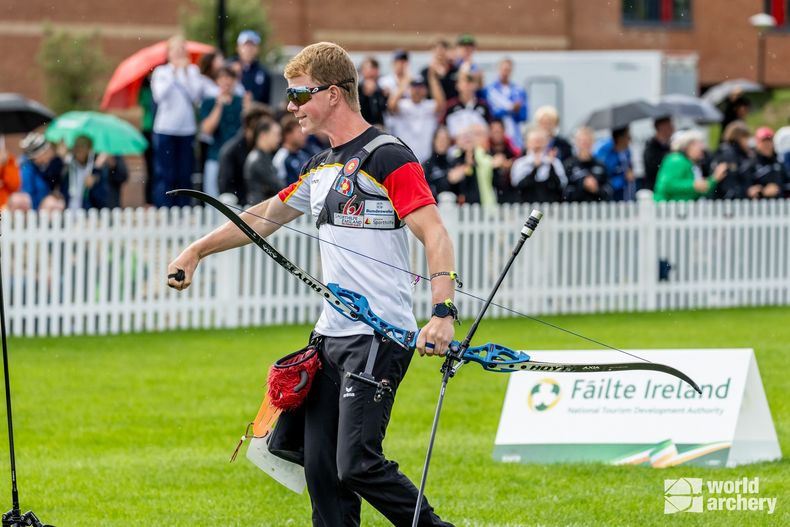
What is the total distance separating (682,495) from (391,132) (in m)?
10.9

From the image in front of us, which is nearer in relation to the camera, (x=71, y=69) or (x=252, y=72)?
(x=252, y=72)

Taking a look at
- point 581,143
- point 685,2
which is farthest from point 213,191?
point 685,2

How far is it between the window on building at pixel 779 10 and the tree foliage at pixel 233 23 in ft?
63.5

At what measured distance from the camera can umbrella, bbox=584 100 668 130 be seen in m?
22.5

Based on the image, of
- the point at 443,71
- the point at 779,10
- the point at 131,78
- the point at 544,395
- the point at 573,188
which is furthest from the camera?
the point at 779,10

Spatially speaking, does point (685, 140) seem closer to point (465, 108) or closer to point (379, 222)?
point (465, 108)

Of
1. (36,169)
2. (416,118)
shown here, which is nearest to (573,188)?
(416,118)

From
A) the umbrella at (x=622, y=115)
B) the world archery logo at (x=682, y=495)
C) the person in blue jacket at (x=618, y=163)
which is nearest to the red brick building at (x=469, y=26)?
the umbrella at (x=622, y=115)

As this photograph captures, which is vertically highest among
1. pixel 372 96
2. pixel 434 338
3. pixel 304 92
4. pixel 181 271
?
pixel 372 96

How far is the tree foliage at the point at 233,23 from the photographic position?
40031 mm

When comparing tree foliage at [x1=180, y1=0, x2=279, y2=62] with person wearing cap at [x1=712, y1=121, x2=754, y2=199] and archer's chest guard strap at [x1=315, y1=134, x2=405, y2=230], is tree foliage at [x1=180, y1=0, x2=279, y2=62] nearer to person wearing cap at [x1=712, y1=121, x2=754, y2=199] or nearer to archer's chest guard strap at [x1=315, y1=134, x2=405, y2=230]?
person wearing cap at [x1=712, y1=121, x2=754, y2=199]

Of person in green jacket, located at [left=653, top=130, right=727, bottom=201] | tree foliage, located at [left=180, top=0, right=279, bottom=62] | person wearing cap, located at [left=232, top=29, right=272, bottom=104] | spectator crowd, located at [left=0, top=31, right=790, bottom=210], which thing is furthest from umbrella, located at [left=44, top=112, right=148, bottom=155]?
tree foliage, located at [left=180, top=0, right=279, bottom=62]

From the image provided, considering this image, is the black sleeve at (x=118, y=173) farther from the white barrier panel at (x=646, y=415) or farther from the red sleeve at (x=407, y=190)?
the red sleeve at (x=407, y=190)

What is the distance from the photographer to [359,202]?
18.4ft
